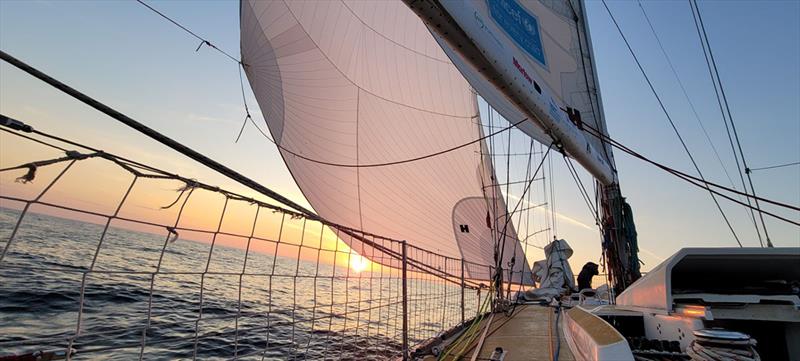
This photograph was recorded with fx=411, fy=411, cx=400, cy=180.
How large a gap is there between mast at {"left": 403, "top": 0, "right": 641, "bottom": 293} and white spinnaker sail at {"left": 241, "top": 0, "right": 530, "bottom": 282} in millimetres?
2175

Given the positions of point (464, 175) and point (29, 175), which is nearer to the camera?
point (29, 175)

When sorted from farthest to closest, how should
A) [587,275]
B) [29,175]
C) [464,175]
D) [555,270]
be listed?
1. [555,270]
2. [464,175]
3. [587,275]
4. [29,175]

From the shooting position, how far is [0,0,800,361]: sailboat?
272 cm

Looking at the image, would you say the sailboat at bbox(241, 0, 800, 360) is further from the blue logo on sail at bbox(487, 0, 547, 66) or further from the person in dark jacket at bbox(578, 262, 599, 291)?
the person in dark jacket at bbox(578, 262, 599, 291)

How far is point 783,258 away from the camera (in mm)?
2730

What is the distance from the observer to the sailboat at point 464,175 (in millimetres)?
2723

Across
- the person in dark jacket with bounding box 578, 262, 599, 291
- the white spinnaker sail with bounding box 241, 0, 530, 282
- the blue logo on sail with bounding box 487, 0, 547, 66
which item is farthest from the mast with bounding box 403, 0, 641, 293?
the person in dark jacket with bounding box 578, 262, 599, 291

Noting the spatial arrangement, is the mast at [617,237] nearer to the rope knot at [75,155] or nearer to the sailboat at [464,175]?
the sailboat at [464,175]

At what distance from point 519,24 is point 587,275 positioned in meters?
7.22

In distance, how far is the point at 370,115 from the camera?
920 cm

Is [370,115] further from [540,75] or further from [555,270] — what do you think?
[555,270]

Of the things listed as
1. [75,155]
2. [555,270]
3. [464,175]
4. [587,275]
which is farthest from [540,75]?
[555,270]

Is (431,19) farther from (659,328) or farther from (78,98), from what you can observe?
(659,328)

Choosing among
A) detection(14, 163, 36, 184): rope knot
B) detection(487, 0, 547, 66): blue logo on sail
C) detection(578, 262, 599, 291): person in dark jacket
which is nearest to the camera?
detection(14, 163, 36, 184): rope knot
